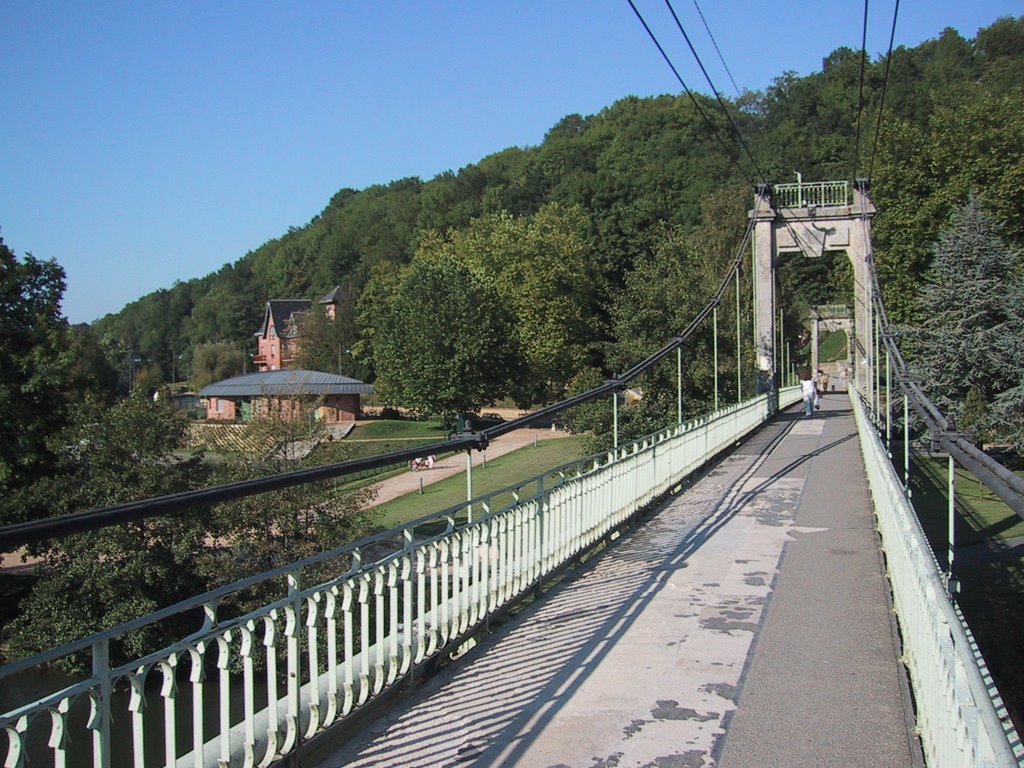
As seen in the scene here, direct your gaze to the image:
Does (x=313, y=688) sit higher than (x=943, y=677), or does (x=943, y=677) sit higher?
(x=943, y=677)

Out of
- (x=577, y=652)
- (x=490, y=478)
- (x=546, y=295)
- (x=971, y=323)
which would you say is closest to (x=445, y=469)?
(x=490, y=478)

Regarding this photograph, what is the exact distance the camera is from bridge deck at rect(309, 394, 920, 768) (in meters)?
4.23

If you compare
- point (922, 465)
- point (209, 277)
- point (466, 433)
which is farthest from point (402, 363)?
point (209, 277)

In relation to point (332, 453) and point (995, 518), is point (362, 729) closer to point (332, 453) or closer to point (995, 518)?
A: point (332, 453)

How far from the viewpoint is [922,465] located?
32625mm

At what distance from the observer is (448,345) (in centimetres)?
5412

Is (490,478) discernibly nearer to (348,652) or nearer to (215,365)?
(348,652)

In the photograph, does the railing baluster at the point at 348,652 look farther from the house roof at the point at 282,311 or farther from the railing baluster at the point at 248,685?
the house roof at the point at 282,311

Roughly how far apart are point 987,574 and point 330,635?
59.1 feet

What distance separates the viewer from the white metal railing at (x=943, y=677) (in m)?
2.32

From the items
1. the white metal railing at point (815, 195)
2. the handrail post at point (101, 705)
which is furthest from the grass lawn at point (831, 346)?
the handrail post at point (101, 705)

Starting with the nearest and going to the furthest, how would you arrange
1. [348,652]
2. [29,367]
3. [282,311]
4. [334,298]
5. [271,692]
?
1. [271,692]
2. [348,652]
3. [29,367]
4. [334,298]
5. [282,311]

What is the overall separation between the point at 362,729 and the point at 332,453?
2007 cm

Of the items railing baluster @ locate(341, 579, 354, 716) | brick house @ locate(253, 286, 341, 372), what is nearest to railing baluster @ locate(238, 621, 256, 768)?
railing baluster @ locate(341, 579, 354, 716)
